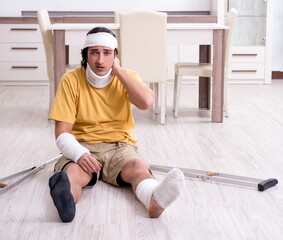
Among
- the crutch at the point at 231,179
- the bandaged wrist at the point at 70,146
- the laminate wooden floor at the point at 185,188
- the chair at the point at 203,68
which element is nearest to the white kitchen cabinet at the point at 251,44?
the laminate wooden floor at the point at 185,188

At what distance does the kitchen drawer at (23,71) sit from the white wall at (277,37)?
107 inches

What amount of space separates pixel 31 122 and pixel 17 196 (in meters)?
1.86

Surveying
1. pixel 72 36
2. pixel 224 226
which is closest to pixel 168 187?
pixel 224 226

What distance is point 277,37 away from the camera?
23.4ft

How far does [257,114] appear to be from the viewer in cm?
475

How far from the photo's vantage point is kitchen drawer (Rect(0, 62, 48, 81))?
6.50m

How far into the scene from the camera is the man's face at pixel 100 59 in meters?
2.57

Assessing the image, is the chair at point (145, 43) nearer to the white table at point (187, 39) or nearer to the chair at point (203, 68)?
the white table at point (187, 39)

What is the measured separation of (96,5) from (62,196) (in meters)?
4.95

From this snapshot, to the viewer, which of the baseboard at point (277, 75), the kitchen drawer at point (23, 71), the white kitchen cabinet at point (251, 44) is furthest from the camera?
the baseboard at point (277, 75)

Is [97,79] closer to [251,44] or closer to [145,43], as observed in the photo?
[145,43]

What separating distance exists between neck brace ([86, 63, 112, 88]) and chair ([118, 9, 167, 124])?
5.17 feet

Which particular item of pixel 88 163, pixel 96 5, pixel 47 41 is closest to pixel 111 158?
pixel 88 163

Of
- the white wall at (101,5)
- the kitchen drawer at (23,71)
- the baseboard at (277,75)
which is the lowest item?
the baseboard at (277,75)
